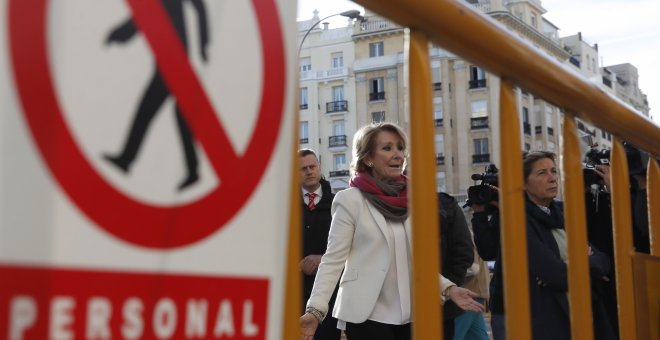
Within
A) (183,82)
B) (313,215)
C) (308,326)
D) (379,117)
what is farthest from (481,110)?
(379,117)

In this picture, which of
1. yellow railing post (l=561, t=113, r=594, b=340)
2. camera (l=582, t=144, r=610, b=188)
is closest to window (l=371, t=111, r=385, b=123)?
camera (l=582, t=144, r=610, b=188)

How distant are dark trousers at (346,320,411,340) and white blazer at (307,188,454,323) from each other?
0.04 meters

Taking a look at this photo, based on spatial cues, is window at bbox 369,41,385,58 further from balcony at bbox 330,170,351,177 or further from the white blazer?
the white blazer

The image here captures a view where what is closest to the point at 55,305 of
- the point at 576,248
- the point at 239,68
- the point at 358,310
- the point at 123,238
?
the point at 123,238

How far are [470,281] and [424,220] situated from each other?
443 centimetres

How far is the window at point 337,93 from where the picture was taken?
1756 inches

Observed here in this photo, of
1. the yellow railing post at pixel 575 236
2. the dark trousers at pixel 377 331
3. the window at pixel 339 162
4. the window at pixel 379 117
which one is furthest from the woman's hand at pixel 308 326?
the window at pixel 339 162

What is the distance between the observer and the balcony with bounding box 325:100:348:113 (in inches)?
1756

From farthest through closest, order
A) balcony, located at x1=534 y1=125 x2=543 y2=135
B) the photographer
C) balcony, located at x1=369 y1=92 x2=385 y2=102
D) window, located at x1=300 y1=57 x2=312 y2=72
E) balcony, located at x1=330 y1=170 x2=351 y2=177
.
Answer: window, located at x1=300 y1=57 x2=312 y2=72 → balcony, located at x1=330 y1=170 x2=351 y2=177 → balcony, located at x1=369 y1=92 x2=385 y2=102 → the photographer → balcony, located at x1=534 y1=125 x2=543 y2=135

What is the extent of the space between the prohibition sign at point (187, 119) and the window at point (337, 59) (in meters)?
44.8

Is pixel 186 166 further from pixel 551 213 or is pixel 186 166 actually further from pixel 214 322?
→ pixel 551 213

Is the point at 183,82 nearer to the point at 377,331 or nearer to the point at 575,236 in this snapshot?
the point at 575,236

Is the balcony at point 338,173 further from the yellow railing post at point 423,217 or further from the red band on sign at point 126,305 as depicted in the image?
the red band on sign at point 126,305

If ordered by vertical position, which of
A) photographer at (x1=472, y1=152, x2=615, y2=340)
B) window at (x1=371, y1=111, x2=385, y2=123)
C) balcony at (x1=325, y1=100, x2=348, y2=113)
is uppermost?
balcony at (x1=325, y1=100, x2=348, y2=113)
